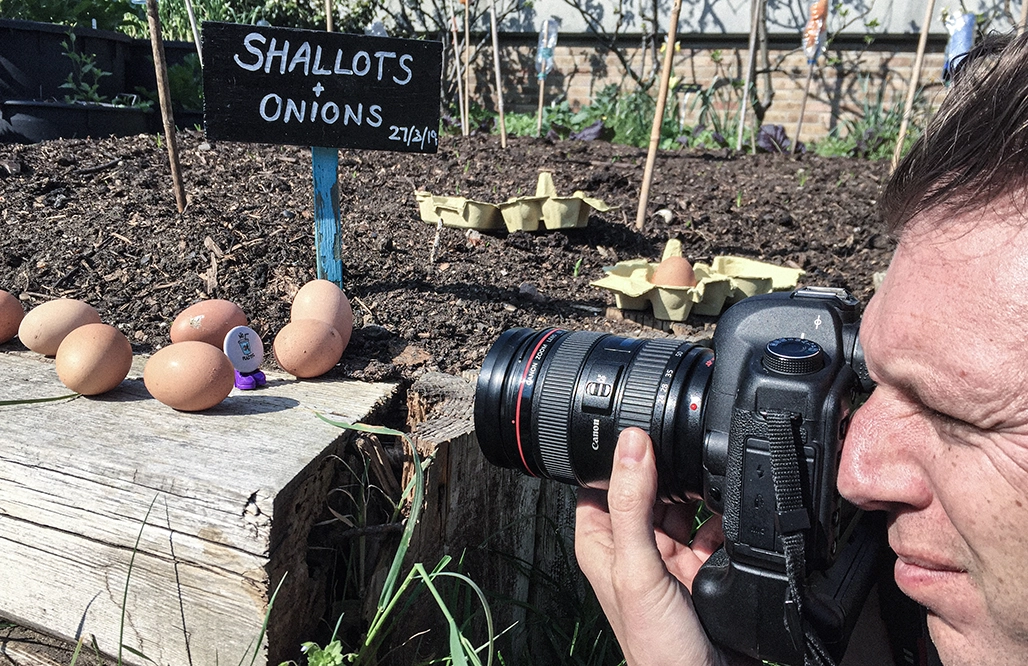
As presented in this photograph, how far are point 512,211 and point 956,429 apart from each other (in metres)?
2.09

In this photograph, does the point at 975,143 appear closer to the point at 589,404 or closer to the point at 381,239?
the point at 589,404

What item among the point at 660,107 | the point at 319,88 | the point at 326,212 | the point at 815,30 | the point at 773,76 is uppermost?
the point at 815,30

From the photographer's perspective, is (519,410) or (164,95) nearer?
(519,410)

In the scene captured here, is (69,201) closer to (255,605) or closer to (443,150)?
(443,150)

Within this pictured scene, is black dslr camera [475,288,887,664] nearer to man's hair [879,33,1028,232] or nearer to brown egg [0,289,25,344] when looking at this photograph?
man's hair [879,33,1028,232]

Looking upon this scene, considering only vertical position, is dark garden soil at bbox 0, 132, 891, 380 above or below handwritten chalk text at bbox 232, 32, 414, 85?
below

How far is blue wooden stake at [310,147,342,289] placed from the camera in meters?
2.14

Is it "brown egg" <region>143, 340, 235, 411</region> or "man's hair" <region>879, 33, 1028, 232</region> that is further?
"brown egg" <region>143, 340, 235, 411</region>

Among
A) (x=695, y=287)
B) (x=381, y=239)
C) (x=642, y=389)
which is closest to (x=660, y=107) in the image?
(x=695, y=287)

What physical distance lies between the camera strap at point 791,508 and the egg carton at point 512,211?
Answer: 1.80 meters

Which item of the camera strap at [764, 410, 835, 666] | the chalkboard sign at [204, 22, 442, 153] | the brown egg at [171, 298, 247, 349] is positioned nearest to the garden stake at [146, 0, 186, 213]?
the chalkboard sign at [204, 22, 442, 153]

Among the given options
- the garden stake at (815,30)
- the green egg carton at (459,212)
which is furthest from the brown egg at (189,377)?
the garden stake at (815,30)

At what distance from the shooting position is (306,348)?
5.67 ft

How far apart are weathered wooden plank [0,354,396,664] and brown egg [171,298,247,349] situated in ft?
0.81
